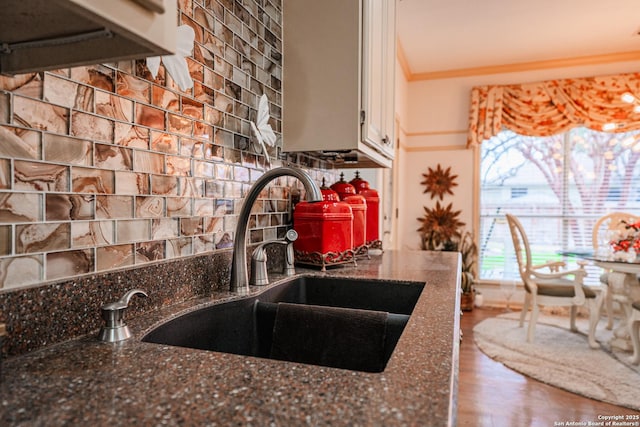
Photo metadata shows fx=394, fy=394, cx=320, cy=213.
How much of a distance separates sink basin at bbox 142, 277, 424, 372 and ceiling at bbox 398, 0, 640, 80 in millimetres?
2600

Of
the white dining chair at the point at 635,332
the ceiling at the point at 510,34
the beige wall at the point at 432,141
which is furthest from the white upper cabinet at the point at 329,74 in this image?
the beige wall at the point at 432,141

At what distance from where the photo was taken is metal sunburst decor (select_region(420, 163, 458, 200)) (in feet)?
15.0

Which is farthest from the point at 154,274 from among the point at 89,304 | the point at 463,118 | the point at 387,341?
the point at 463,118

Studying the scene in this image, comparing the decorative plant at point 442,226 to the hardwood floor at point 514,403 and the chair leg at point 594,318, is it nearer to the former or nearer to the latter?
the chair leg at point 594,318

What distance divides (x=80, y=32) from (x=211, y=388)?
1.47 feet

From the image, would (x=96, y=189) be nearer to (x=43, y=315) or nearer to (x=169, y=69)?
(x=43, y=315)

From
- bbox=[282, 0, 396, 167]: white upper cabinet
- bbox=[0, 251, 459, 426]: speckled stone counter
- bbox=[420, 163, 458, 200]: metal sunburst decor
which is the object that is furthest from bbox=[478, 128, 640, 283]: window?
bbox=[0, 251, 459, 426]: speckled stone counter

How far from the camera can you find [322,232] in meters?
1.42

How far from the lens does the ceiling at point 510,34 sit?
309cm

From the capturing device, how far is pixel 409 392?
0.47m

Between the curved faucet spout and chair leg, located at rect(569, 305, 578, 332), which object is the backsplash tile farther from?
chair leg, located at rect(569, 305, 578, 332)

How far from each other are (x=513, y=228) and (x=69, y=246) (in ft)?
12.0

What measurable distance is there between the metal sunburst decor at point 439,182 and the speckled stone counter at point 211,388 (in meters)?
4.15

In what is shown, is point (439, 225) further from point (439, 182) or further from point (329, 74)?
point (329, 74)
